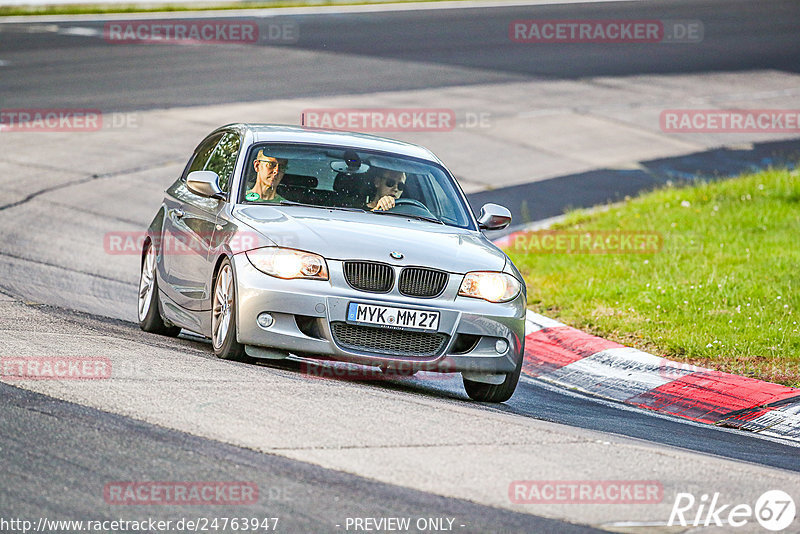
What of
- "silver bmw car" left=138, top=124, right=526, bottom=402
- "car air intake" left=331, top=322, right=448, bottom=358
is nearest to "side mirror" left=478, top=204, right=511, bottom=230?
"silver bmw car" left=138, top=124, right=526, bottom=402

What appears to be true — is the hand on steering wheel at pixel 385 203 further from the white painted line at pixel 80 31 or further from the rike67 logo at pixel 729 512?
the white painted line at pixel 80 31

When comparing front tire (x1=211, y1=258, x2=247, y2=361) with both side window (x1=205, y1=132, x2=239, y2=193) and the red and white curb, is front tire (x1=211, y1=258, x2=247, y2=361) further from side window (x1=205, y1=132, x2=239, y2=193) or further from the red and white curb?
the red and white curb

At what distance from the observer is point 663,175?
19891 millimetres

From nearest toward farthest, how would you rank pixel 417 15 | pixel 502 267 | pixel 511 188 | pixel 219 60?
1. pixel 502 267
2. pixel 511 188
3. pixel 219 60
4. pixel 417 15

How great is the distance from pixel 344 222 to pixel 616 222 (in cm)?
796

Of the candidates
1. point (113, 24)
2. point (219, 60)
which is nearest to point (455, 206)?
point (219, 60)

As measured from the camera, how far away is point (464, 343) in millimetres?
7973

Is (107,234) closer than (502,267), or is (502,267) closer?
(502,267)

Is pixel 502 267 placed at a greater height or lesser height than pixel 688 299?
greater

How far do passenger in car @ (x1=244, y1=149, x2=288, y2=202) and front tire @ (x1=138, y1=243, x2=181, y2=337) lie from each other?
1393 mm

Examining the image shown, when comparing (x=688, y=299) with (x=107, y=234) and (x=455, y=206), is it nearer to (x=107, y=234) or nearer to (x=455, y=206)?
(x=455, y=206)

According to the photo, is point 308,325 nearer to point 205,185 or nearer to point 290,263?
point 290,263

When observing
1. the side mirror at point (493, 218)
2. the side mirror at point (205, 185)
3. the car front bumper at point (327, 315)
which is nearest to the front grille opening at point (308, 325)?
the car front bumper at point (327, 315)

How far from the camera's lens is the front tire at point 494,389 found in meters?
8.28
